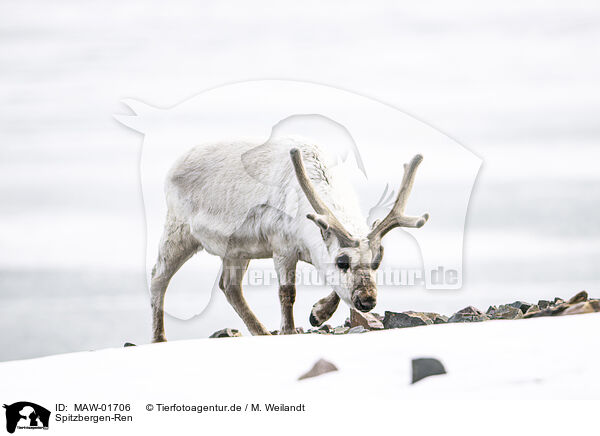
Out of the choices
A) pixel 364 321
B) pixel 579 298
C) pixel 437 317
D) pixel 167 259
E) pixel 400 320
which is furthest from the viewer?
pixel 167 259

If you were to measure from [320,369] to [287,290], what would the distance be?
2.51 meters

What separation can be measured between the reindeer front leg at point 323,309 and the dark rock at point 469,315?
1.17m

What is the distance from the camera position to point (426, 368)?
20.6ft

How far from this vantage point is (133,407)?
668 centimetres

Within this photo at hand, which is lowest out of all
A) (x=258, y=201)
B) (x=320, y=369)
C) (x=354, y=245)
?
(x=320, y=369)

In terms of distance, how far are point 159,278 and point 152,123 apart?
6.16 feet

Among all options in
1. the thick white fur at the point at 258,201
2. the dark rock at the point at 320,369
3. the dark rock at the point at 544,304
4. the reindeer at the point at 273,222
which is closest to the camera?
the dark rock at the point at 320,369

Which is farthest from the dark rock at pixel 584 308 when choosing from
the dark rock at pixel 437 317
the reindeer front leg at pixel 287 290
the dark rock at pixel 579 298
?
the reindeer front leg at pixel 287 290

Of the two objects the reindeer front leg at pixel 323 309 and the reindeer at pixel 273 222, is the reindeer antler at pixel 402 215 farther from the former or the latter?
the reindeer front leg at pixel 323 309

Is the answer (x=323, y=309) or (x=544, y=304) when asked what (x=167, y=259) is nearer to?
(x=323, y=309)

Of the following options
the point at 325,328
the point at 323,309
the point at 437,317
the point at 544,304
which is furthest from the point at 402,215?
the point at 544,304

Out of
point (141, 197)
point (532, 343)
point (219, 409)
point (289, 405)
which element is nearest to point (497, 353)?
point (532, 343)

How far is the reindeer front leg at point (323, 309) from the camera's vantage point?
9.13 meters

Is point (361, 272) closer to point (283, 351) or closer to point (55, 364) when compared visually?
point (283, 351)
